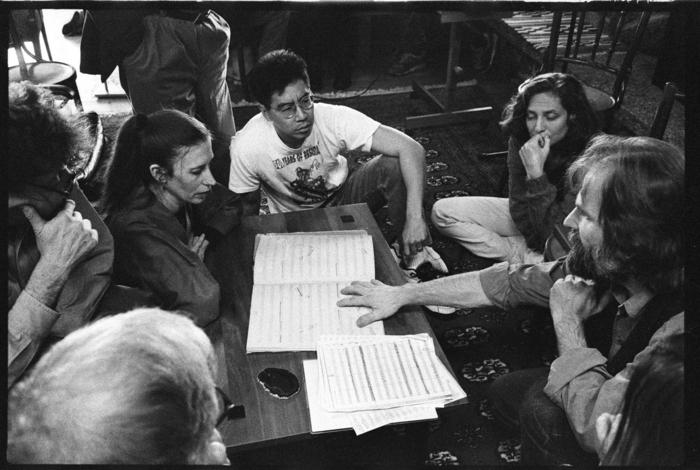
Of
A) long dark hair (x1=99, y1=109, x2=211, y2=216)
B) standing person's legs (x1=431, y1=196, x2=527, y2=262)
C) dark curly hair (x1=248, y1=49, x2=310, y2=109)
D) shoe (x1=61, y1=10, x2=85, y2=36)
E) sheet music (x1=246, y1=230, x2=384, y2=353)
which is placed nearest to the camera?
sheet music (x1=246, y1=230, x2=384, y2=353)

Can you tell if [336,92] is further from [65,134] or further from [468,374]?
[65,134]

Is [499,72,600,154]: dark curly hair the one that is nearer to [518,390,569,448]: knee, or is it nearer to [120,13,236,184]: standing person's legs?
[518,390,569,448]: knee

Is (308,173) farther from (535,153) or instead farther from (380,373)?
(380,373)

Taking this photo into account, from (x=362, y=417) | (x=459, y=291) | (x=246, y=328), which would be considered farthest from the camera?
(x=459, y=291)

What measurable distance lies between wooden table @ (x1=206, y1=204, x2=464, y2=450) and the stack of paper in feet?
0.10

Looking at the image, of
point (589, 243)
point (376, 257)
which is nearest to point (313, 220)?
point (376, 257)

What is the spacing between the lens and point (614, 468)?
2.58ft

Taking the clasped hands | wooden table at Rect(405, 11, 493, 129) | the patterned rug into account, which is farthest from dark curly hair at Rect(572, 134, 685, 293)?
wooden table at Rect(405, 11, 493, 129)

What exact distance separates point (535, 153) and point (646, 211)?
97cm

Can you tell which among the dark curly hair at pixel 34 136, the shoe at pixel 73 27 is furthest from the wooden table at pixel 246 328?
the shoe at pixel 73 27

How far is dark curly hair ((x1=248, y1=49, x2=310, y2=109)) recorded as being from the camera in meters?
1.94

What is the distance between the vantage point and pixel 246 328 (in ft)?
4.53

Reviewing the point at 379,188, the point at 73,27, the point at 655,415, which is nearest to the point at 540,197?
the point at 379,188

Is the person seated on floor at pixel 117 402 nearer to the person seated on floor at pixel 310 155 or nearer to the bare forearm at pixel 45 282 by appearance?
the bare forearm at pixel 45 282
